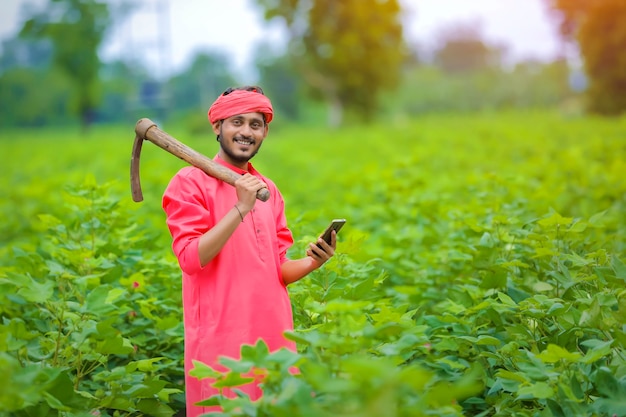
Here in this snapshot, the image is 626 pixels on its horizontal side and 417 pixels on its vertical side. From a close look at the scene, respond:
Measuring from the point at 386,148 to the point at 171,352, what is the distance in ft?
45.2

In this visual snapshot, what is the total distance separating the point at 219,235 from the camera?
2.48 metres

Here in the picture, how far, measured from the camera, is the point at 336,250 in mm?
2889

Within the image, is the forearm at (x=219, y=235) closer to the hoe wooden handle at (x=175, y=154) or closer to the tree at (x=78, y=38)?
the hoe wooden handle at (x=175, y=154)

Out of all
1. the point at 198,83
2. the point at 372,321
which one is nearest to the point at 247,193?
the point at 372,321

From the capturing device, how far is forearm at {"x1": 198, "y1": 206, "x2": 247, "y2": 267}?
98.0 inches

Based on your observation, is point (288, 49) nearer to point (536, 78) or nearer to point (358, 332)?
point (536, 78)

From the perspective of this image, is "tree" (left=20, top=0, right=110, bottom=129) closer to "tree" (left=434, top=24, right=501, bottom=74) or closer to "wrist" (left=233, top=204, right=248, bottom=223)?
"wrist" (left=233, top=204, right=248, bottom=223)

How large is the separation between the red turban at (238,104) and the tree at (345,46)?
3980 centimetres

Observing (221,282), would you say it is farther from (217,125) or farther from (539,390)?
(539,390)

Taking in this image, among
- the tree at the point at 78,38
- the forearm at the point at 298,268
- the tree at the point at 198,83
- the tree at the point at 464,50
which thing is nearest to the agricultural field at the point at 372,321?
the forearm at the point at 298,268

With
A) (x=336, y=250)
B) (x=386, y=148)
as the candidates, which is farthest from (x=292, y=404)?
(x=386, y=148)

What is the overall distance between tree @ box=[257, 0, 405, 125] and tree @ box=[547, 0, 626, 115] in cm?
1566

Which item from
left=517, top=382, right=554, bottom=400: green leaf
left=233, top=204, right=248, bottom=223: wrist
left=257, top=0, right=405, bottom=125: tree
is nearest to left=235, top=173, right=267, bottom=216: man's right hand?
left=233, top=204, right=248, bottom=223: wrist

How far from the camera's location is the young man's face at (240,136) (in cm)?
273
